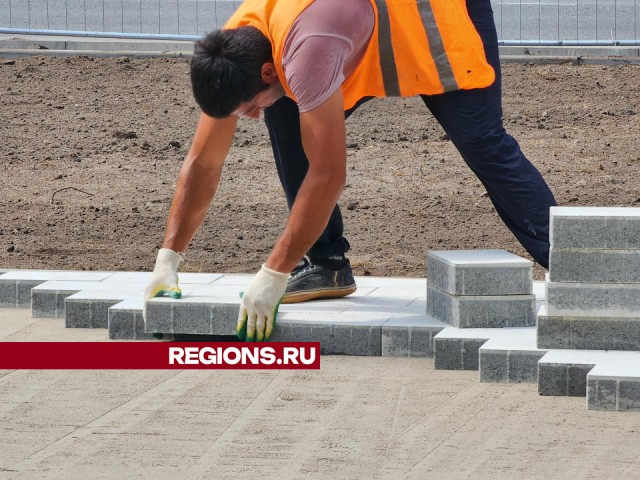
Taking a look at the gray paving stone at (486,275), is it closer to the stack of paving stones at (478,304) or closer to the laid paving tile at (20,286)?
the stack of paving stones at (478,304)

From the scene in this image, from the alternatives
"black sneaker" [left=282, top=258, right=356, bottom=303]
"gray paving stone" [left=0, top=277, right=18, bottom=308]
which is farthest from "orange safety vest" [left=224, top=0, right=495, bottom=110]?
"gray paving stone" [left=0, top=277, right=18, bottom=308]

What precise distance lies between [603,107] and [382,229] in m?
3.04

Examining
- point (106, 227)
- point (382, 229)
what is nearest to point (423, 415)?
point (382, 229)

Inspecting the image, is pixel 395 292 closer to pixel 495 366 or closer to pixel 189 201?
pixel 189 201

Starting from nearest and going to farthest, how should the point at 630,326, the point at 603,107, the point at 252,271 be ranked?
the point at 630,326
the point at 252,271
the point at 603,107

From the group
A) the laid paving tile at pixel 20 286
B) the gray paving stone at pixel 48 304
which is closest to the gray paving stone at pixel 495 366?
the gray paving stone at pixel 48 304

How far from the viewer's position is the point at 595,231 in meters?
4.60

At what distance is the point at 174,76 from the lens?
434 inches

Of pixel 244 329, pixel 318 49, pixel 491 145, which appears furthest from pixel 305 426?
pixel 491 145

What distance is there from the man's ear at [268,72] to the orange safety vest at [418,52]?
12.1 inches

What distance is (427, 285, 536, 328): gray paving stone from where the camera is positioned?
502 centimetres

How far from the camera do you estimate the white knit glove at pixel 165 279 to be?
5.29 m

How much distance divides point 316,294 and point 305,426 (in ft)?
5.27

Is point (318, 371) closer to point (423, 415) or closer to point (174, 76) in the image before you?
point (423, 415)
